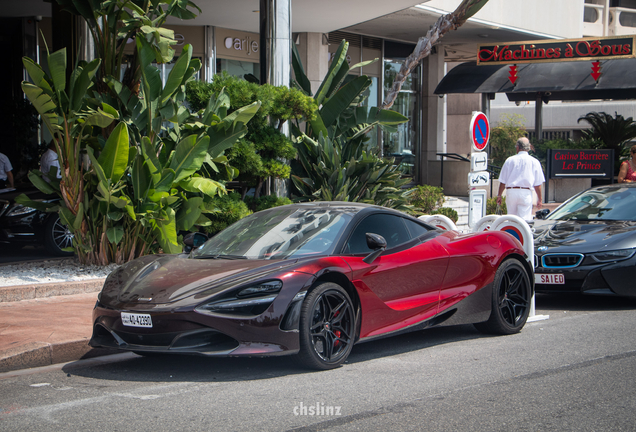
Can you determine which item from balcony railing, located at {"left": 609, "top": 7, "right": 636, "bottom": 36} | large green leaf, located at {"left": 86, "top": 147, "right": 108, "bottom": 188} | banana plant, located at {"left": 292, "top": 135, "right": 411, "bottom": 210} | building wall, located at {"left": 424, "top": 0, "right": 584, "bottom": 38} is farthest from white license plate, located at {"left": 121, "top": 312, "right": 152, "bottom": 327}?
balcony railing, located at {"left": 609, "top": 7, "right": 636, "bottom": 36}

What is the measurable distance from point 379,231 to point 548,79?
16.5 meters

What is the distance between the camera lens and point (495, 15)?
70.2ft

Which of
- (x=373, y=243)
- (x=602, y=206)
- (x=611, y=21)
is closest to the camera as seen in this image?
(x=373, y=243)

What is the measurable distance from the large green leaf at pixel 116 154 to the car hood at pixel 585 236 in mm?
5516

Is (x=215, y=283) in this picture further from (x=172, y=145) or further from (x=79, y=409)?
(x=172, y=145)

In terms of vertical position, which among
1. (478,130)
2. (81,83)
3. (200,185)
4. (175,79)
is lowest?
(200,185)

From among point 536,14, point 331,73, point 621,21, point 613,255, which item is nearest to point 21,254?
point 331,73

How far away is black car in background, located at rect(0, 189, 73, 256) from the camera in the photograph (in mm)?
11586

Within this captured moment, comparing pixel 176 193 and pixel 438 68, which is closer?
pixel 176 193

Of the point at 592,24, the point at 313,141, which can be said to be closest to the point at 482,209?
the point at 313,141

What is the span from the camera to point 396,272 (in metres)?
6.23

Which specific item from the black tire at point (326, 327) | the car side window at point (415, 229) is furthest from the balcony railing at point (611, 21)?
the black tire at point (326, 327)

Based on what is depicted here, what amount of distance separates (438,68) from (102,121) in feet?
59.2

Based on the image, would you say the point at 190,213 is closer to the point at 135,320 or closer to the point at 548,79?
the point at 135,320
